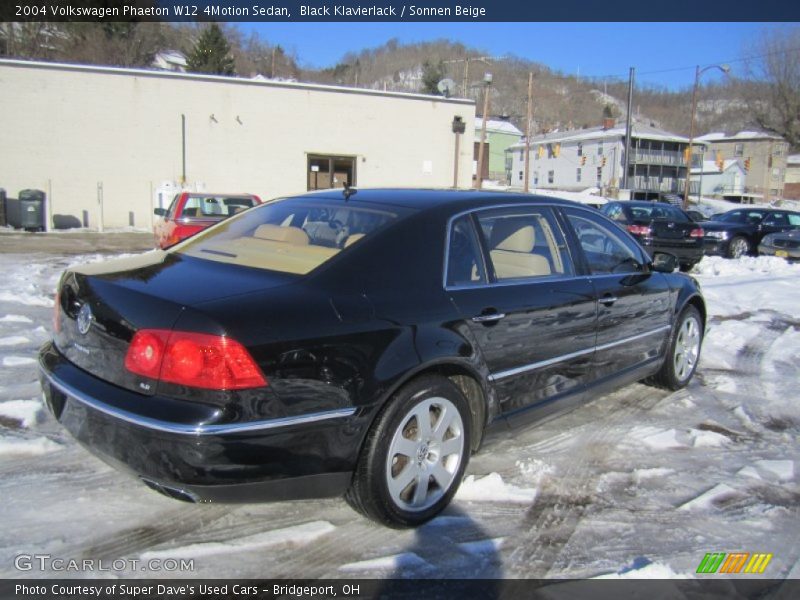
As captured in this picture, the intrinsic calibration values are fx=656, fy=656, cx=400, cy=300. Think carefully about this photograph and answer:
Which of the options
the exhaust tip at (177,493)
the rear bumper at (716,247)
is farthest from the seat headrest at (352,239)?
the rear bumper at (716,247)

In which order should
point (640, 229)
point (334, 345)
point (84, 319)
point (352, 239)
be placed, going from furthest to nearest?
point (640, 229), point (352, 239), point (84, 319), point (334, 345)

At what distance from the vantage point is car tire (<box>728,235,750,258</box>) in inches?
690

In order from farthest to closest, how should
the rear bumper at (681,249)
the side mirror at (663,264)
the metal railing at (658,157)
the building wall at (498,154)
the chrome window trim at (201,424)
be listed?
the building wall at (498,154), the metal railing at (658,157), the rear bumper at (681,249), the side mirror at (663,264), the chrome window trim at (201,424)

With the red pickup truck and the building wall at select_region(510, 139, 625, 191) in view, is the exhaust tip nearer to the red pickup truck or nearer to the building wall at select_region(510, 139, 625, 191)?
the red pickup truck

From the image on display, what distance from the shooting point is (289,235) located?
358cm

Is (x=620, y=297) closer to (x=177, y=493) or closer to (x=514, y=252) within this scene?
(x=514, y=252)

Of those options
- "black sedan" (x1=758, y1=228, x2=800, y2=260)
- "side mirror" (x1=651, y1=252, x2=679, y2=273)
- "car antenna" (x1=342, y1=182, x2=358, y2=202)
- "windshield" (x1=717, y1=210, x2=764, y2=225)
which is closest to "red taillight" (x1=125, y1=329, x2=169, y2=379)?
"car antenna" (x1=342, y1=182, x2=358, y2=202)

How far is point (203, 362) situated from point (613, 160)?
2363 inches

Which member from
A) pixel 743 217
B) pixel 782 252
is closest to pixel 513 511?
pixel 782 252

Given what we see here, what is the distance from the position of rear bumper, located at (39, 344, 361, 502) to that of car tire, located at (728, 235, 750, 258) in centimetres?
1738

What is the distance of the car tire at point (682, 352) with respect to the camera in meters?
5.25

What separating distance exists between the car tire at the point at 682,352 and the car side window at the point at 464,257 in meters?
2.42

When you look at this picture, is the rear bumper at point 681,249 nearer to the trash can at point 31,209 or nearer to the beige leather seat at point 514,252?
the beige leather seat at point 514,252

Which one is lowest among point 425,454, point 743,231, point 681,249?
point 425,454
